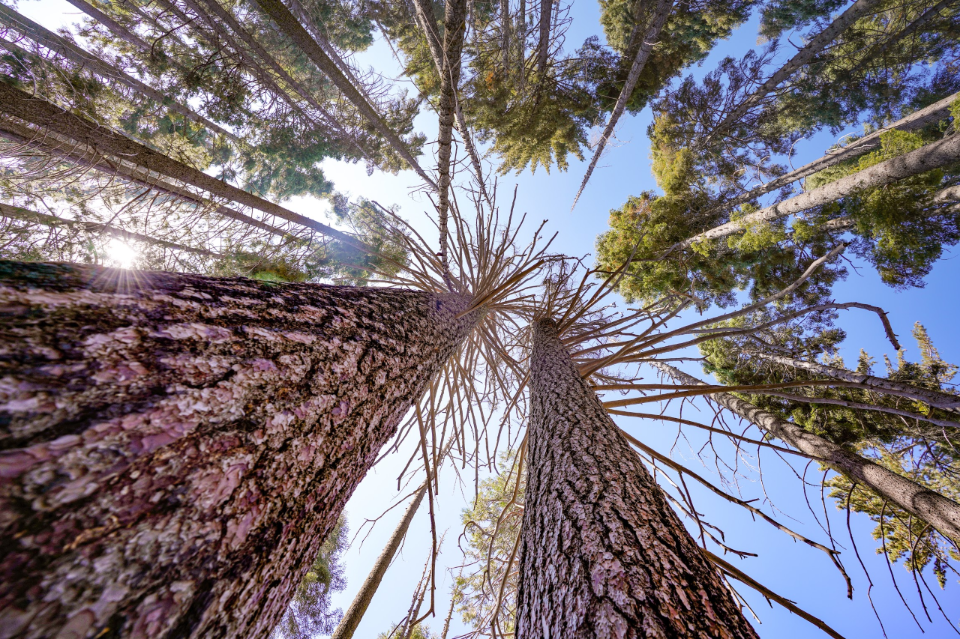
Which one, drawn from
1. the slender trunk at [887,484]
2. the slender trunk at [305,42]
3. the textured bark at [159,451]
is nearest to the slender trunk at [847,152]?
the slender trunk at [887,484]

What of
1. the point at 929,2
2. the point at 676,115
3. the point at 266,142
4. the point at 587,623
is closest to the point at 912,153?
the point at 676,115

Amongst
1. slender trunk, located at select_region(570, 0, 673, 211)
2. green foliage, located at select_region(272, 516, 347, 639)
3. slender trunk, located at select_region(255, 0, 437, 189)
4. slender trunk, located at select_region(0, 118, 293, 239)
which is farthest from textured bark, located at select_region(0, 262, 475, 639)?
slender trunk, located at select_region(570, 0, 673, 211)

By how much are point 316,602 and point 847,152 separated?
1426 cm

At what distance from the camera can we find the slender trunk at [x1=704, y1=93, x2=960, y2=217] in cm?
692

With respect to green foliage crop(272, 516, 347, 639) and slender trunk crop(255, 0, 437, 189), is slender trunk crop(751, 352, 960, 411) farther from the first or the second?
green foliage crop(272, 516, 347, 639)

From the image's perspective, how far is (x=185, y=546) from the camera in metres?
0.52

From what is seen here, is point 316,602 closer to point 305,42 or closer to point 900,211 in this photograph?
point 305,42

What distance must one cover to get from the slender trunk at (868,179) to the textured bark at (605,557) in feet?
8.30

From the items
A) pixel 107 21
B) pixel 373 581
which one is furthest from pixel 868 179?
pixel 107 21

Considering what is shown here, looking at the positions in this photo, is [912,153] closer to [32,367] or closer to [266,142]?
[32,367]

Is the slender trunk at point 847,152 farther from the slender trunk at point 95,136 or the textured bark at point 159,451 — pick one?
the textured bark at point 159,451

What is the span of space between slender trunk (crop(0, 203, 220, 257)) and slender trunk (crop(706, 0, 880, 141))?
9.79m

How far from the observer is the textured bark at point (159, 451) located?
0.40m

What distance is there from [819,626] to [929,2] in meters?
12.8
